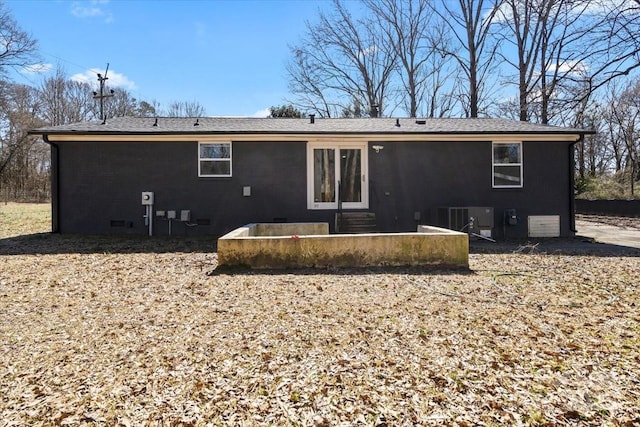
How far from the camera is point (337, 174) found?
1020cm

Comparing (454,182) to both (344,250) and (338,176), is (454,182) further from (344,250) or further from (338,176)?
(344,250)

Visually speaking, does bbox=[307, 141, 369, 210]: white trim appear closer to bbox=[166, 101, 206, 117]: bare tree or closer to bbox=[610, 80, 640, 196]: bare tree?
bbox=[610, 80, 640, 196]: bare tree

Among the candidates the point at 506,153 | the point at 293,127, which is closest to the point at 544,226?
the point at 506,153

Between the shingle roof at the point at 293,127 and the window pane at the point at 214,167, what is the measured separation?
0.82 m

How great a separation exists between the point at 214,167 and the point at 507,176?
798 cm

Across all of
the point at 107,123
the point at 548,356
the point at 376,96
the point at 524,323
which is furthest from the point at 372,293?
the point at 376,96

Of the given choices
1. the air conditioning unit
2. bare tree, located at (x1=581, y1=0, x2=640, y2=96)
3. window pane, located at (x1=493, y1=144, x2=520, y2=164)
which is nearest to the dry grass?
the air conditioning unit

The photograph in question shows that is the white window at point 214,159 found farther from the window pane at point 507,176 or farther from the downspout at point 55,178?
the window pane at point 507,176

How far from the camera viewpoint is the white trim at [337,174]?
398 inches

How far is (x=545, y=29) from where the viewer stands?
19234 millimetres

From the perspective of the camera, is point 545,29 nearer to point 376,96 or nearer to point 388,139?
point 376,96

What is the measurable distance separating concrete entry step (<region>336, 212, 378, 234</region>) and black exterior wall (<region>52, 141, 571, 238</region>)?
20.6 inches

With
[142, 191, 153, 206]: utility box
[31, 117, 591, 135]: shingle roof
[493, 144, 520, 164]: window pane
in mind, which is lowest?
[142, 191, 153, 206]: utility box

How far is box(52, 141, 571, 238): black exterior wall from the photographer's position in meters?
9.92
